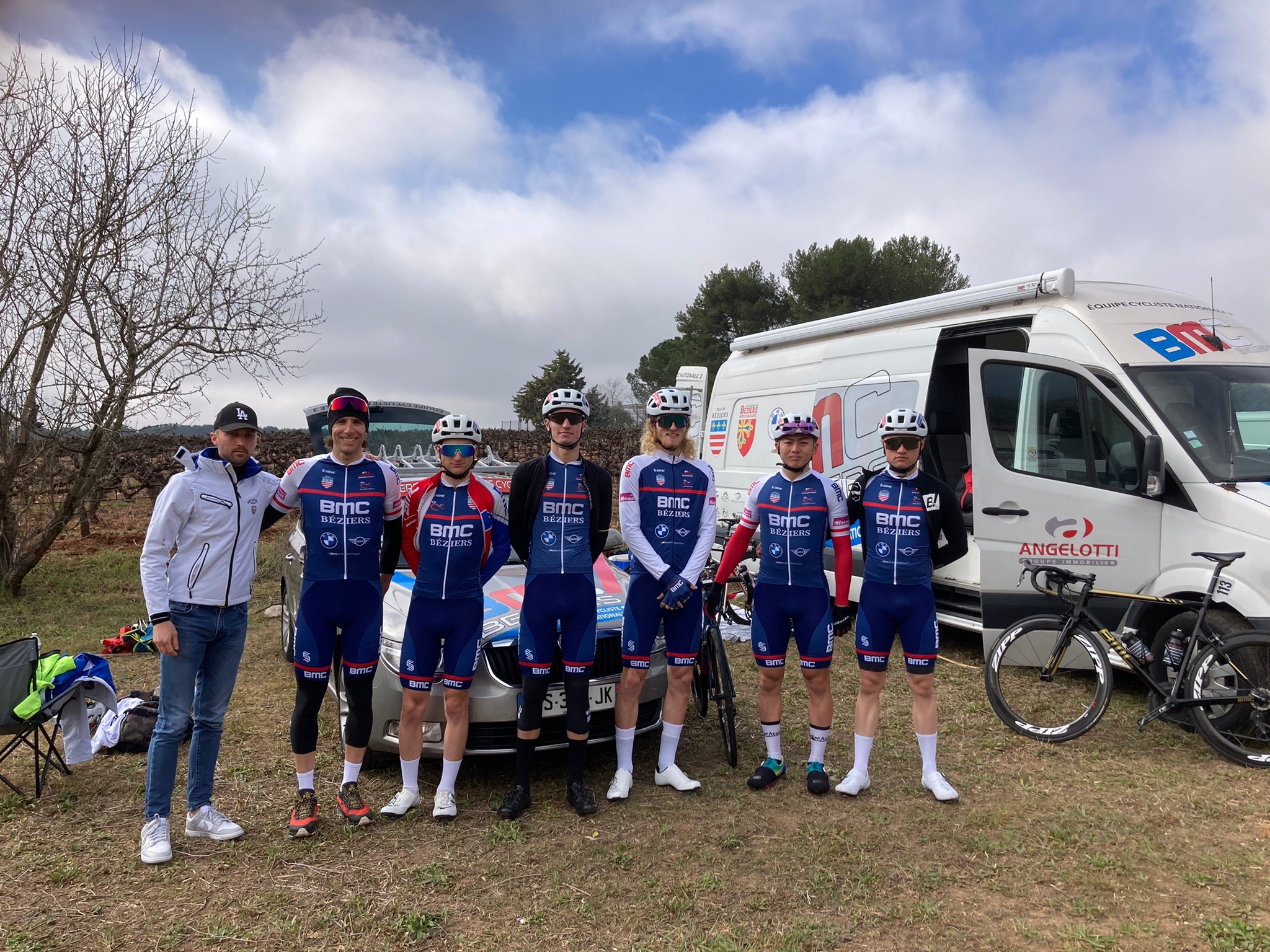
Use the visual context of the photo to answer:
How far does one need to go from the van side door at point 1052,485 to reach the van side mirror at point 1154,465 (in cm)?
9

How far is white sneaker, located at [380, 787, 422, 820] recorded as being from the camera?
3916 millimetres

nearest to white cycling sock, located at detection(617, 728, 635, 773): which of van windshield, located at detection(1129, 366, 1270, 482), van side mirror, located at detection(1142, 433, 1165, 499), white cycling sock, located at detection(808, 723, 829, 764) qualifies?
white cycling sock, located at detection(808, 723, 829, 764)

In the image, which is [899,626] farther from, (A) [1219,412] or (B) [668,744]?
(A) [1219,412]

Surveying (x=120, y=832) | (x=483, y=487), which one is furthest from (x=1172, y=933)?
(x=120, y=832)

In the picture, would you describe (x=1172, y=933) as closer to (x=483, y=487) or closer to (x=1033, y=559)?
(x=1033, y=559)

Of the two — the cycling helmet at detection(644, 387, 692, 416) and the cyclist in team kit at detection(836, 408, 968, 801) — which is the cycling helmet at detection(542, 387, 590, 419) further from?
the cyclist in team kit at detection(836, 408, 968, 801)

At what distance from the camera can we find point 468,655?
3.91 m

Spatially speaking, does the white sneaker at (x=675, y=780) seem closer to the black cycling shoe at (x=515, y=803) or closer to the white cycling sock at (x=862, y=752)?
the black cycling shoe at (x=515, y=803)

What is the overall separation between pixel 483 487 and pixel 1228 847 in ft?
12.5

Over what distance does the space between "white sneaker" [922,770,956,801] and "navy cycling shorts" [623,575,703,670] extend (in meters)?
1.36

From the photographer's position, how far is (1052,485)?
563 cm

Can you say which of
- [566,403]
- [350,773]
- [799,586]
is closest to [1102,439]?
[799,586]

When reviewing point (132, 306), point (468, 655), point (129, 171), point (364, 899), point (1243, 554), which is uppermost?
point (129, 171)

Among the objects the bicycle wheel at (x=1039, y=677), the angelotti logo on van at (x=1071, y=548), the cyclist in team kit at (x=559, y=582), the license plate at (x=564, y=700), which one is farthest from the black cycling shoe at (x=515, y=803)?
the angelotti logo on van at (x=1071, y=548)
